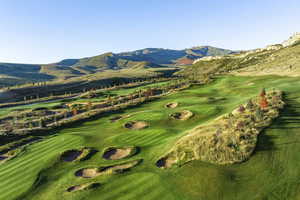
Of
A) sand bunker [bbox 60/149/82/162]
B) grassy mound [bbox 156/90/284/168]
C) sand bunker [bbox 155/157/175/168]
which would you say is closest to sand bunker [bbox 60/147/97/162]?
sand bunker [bbox 60/149/82/162]

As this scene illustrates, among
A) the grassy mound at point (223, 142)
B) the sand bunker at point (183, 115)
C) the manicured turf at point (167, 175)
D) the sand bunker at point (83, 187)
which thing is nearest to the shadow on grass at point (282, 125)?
the manicured turf at point (167, 175)

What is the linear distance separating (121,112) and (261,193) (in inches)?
2049

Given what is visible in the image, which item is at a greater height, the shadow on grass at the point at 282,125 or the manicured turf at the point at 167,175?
the shadow on grass at the point at 282,125

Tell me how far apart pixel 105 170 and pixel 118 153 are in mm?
5388

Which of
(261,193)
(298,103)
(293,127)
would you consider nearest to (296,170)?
(261,193)

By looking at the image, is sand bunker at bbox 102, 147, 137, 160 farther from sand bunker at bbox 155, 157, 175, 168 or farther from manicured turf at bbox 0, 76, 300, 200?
sand bunker at bbox 155, 157, 175, 168

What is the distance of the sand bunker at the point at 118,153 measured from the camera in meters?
30.1

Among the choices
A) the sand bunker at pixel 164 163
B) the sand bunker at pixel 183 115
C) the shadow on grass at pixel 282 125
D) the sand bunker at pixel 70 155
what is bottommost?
the sand bunker at pixel 70 155

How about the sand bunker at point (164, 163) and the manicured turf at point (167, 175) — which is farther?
the sand bunker at point (164, 163)

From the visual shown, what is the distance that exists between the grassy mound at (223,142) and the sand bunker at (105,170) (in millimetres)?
3545

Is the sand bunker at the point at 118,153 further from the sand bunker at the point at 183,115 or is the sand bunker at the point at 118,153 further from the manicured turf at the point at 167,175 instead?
the sand bunker at the point at 183,115

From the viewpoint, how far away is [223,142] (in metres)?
25.4

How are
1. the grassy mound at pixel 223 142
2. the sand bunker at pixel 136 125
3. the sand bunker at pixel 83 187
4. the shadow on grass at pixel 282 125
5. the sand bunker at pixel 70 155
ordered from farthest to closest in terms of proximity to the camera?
the sand bunker at pixel 136 125
the sand bunker at pixel 70 155
the shadow on grass at pixel 282 125
the grassy mound at pixel 223 142
the sand bunker at pixel 83 187

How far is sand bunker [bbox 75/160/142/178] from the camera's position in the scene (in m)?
24.9
